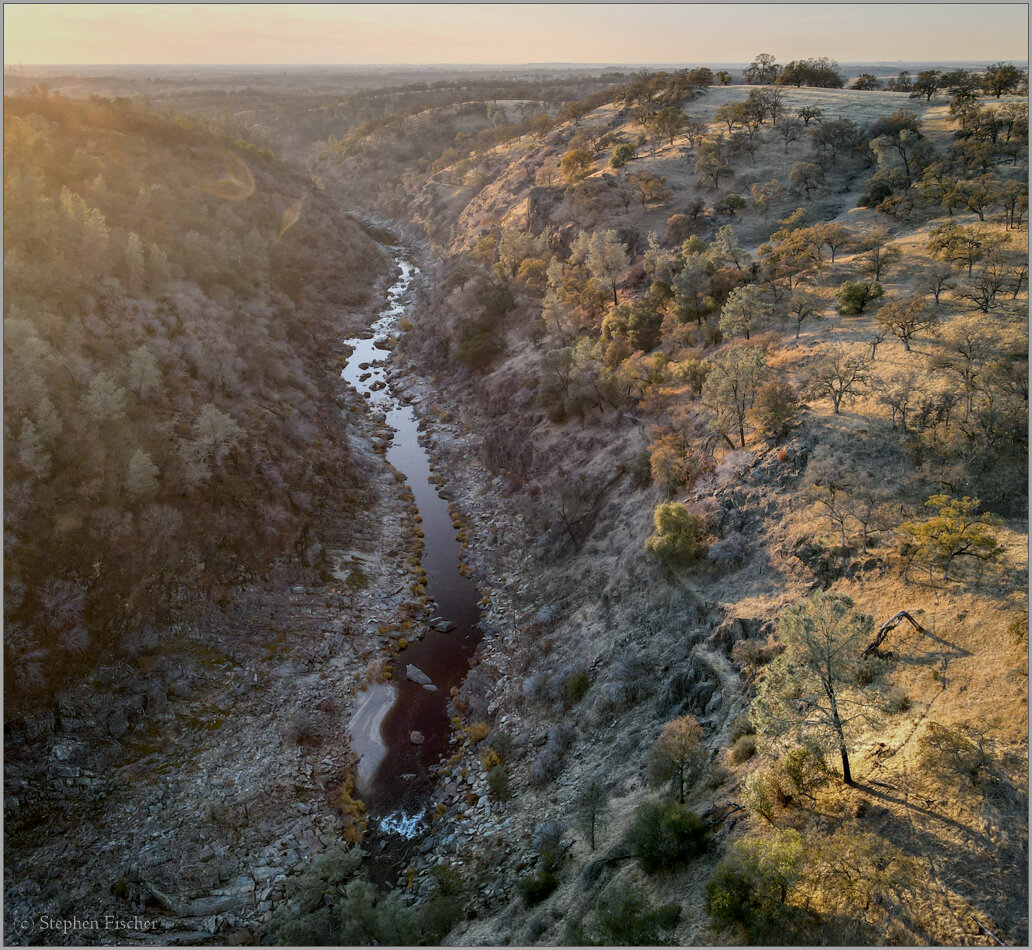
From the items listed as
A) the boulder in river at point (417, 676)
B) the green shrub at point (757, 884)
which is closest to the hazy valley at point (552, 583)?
the green shrub at point (757, 884)

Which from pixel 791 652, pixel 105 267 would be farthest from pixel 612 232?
pixel 791 652

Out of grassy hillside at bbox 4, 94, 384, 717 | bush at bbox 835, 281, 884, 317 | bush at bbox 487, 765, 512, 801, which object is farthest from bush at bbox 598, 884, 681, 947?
bush at bbox 835, 281, 884, 317

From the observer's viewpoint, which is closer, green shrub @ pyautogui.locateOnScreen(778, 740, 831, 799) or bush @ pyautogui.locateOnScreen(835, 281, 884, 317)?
green shrub @ pyautogui.locateOnScreen(778, 740, 831, 799)

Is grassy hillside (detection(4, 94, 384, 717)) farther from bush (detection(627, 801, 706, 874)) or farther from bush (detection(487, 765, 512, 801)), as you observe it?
bush (detection(627, 801, 706, 874))

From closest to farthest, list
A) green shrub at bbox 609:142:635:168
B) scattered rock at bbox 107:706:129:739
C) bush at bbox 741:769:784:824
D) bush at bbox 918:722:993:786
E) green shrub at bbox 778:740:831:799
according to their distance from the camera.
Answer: bush at bbox 918:722:993:786, bush at bbox 741:769:784:824, green shrub at bbox 778:740:831:799, scattered rock at bbox 107:706:129:739, green shrub at bbox 609:142:635:168

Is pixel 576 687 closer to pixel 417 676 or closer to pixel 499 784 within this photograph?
pixel 499 784

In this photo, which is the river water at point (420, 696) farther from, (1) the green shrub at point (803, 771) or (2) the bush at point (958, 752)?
(2) the bush at point (958, 752)
